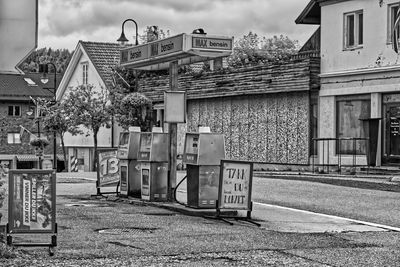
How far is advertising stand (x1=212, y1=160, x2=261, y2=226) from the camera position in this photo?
50.3ft

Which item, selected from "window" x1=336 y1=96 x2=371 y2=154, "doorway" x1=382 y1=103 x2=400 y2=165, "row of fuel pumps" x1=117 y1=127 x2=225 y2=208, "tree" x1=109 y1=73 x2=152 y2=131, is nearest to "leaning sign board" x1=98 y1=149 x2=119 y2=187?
"row of fuel pumps" x1=117 y1=127 x2=225 y2=208

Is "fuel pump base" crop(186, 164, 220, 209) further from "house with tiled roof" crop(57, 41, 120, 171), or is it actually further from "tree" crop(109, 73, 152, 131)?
"house with tiled roof" crop(57, 41, 120, 171)

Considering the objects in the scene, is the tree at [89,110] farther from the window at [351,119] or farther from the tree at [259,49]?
the window at [351,119]

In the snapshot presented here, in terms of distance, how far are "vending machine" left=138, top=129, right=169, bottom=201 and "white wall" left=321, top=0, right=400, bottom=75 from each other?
15.2 meters

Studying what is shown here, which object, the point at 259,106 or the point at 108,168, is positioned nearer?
the point at 108,168

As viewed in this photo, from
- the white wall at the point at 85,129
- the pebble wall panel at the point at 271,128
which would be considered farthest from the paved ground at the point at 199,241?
the white wall at the point at 85,129

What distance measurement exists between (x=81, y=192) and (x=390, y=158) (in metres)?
13.7

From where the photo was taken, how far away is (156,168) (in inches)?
711

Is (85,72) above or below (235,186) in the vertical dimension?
above

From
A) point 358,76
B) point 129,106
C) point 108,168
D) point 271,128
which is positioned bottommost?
point 108,168

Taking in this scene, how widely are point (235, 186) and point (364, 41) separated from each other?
1860 cm

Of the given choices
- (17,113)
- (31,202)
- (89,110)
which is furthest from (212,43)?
(17,113)

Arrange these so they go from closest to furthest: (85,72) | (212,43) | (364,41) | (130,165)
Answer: (212,43) → (130,165) → (364,41) → (85,72)

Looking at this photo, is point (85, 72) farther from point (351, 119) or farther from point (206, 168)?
point (206, 168)
